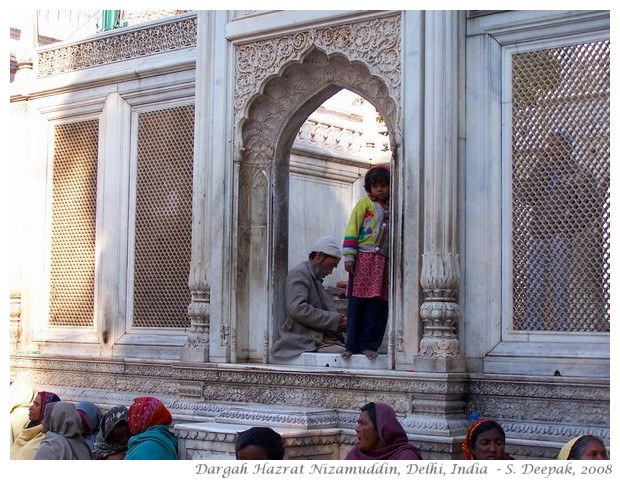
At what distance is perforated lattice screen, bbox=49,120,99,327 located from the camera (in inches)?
408

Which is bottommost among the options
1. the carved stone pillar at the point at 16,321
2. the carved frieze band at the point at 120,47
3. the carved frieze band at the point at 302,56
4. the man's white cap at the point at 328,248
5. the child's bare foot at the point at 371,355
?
the child's bare foot at the point at 371,355

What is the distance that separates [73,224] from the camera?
34.4ft

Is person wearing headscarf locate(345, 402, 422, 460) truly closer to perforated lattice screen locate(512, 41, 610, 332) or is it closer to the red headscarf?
perforated lattice screen locate(512, 41, 610, 332)

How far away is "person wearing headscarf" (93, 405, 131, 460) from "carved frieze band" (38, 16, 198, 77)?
3271 mm

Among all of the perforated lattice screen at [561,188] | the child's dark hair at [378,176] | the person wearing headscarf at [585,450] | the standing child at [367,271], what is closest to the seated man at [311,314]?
the standing child at [367,271]

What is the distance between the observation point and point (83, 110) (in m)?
10.5

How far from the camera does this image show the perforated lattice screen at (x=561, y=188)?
23.5 ft

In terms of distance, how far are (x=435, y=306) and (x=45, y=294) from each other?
4.63 meters

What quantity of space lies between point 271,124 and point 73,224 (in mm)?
2545

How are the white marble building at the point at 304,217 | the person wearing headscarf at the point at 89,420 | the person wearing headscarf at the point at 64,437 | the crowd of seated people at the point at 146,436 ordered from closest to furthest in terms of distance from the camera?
the crowd of seated people at the point at 146,436
the white marble building at the point at 304,217
the person wearing headscarf at the point at 64,437
the person wearing headscarf at the point at 89,420

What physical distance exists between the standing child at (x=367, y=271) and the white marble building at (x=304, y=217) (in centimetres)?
24

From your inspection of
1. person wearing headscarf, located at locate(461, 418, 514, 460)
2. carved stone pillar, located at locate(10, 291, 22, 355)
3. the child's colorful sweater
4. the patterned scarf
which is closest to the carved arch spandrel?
the child's colorful sweater

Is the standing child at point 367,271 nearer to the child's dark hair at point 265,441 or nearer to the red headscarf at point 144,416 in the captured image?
the red headscarf at point 144,416
